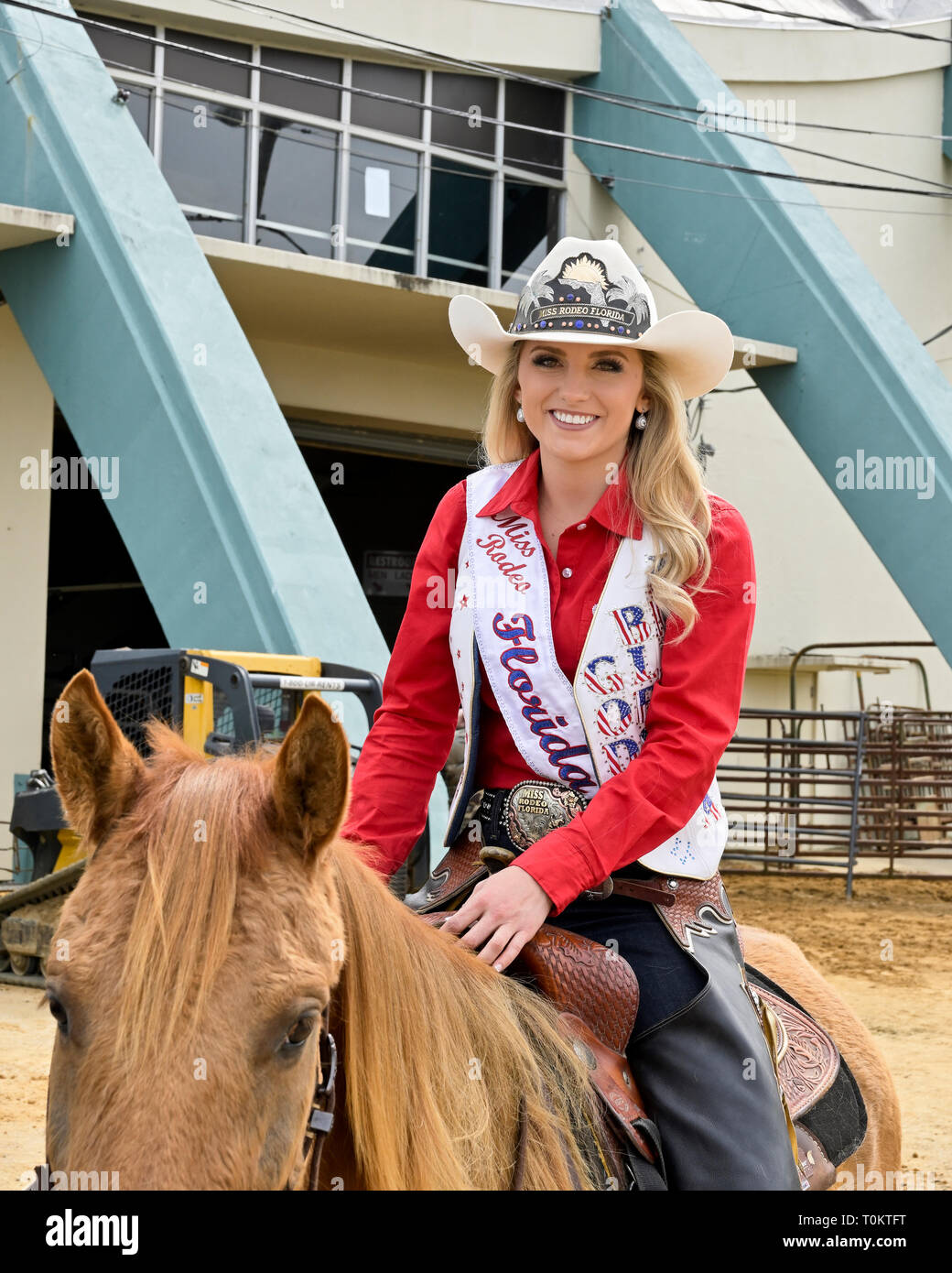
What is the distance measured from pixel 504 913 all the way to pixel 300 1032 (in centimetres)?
62

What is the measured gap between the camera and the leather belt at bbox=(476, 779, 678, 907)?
2234 mm

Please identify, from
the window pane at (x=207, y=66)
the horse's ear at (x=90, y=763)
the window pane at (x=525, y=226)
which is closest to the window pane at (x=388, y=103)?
the window pane at (x=207, y=66)

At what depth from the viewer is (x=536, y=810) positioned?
225cm

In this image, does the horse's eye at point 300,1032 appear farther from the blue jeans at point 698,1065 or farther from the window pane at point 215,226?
the window pane at point 215,226

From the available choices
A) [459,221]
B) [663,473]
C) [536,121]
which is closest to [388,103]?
[459,221]

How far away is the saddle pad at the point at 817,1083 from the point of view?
2.54m

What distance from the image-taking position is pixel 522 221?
1426cm

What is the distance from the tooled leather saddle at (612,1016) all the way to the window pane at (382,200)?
11.7 m

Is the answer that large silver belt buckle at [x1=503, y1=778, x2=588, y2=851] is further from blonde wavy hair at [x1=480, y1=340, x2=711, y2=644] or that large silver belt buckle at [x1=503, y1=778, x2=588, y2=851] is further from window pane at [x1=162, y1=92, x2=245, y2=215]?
window pane at [x1=162, y1=92, x2=245, y2=215]

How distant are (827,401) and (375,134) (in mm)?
5360

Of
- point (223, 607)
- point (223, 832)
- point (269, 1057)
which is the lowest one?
point (269, 1057)

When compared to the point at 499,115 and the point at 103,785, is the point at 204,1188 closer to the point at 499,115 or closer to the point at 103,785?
the point at 103,785
